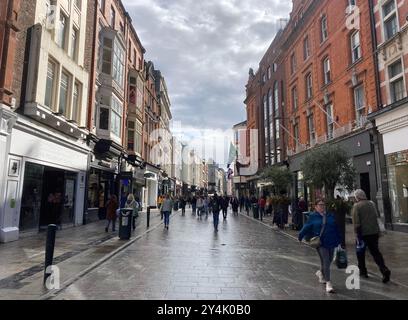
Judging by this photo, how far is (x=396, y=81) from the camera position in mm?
16047

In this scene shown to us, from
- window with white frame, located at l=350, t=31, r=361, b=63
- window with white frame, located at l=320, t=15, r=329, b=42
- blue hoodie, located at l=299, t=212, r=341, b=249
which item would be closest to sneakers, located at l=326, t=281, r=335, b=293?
blue hoodie, located at l=299, t=212, r=341, b=249

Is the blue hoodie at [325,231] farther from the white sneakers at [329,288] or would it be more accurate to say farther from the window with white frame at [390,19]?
the window with white frame at [390,19]

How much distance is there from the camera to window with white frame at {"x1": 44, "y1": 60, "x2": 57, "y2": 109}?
13.9 m

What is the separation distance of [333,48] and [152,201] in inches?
1025

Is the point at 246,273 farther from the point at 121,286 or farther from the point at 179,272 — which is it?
the point at 121,286

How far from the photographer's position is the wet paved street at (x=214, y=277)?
5.62 m

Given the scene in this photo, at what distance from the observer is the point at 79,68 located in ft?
55.3

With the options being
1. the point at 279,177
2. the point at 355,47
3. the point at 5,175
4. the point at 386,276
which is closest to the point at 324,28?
the point at 355,47

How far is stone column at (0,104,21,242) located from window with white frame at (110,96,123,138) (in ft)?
35.7

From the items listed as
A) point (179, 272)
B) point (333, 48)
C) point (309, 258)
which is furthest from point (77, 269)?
point (333, 48)

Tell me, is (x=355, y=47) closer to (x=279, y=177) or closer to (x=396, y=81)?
(x=396, y=81)

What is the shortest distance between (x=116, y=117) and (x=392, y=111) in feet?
55.6

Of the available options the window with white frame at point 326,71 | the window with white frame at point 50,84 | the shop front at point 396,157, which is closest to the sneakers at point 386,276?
the shop front at point 396,157
